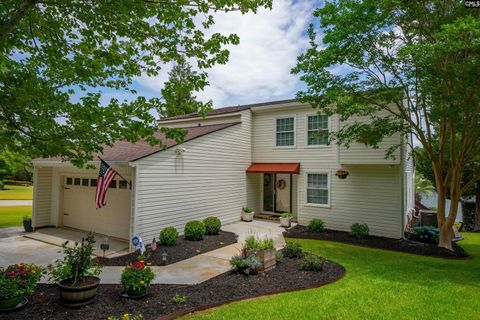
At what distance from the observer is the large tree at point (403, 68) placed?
27.9 ft

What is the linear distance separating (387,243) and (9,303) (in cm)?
1148

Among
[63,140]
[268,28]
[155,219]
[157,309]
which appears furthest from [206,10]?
[155,219]

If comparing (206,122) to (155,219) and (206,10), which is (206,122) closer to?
(155,219)

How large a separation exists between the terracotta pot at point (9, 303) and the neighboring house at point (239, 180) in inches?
166

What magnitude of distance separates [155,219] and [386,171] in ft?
31.0

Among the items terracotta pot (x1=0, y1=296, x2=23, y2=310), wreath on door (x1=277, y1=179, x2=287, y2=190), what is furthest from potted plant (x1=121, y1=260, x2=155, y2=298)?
wreath on door (x1=277, y1=179, x2=287, y2=190)

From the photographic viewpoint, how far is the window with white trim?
14031 mm

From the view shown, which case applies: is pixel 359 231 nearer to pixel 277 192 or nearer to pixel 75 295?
pixel 277 192

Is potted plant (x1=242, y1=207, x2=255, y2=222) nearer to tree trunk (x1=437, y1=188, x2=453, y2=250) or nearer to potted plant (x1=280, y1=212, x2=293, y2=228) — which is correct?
potted plant (x1=280, y1=212, x2=293, y2=228)

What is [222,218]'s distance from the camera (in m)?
13.6

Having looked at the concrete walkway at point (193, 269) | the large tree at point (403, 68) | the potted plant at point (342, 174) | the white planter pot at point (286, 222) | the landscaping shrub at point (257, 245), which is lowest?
the concrete walkway at point (193, 269)

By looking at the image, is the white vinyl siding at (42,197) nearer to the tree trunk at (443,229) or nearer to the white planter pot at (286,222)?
the white planter pot at (286,222)

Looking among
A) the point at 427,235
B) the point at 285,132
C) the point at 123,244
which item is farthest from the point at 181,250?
the point at 427,235

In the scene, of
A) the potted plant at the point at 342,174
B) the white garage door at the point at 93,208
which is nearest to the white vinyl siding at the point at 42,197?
the white garage door at the point at 93,208
